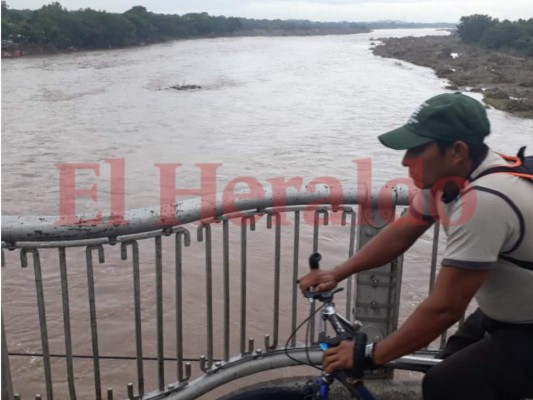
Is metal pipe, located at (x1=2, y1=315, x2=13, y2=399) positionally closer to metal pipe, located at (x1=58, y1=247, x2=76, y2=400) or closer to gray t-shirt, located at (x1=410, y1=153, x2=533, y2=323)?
metal pipe, located at (x1=58, y1=247, x2=76, y2=400)

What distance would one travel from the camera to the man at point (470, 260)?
5.94 feet

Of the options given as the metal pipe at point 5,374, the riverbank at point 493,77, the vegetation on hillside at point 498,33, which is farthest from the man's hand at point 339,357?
the vegetation on hillside at point 498,33

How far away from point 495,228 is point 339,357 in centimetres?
62

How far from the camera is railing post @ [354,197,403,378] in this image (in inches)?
116

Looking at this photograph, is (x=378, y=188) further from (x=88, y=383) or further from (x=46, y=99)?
(x=46, y=99)

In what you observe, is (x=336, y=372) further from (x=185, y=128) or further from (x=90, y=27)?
(x=90, y=27)

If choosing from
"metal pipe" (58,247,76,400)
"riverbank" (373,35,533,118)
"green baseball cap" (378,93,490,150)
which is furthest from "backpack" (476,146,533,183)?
"riverbank" (373,35,533,118)

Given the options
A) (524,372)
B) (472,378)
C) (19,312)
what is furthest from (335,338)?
(19,312)

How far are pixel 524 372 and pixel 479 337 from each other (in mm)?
329

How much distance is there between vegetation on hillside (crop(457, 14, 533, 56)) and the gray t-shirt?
63.5 metres

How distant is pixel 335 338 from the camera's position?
2002 millimetres

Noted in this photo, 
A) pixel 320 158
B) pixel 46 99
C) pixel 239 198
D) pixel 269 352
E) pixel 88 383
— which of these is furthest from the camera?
pixel 46 99

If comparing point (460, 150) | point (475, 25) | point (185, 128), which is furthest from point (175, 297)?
point (475, 25)

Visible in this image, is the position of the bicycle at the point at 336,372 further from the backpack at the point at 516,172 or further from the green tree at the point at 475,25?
the green tree at the point at 475,25
